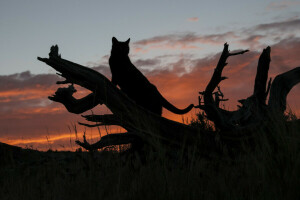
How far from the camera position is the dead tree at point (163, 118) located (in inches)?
189

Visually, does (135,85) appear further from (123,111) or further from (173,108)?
(123,111)

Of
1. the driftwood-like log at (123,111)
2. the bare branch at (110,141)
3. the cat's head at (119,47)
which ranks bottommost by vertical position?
the bare branch at (110,141)

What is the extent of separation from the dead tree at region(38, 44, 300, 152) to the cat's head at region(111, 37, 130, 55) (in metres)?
1.26

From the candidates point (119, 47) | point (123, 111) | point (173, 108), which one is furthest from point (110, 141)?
point (119, 47)

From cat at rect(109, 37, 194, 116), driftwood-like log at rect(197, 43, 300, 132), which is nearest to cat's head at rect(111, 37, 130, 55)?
cat at rect(109, 37, 194, 116)

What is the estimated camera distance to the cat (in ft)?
20.2

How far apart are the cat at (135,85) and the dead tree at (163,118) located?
2.60 feet

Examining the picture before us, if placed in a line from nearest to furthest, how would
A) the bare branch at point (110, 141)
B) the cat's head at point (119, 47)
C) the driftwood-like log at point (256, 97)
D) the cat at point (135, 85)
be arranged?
the bare branch at point (110, 141), the driftwood-like log at point (256, 97), the cat at point (135, 85), the cat's head at point (119, 47)

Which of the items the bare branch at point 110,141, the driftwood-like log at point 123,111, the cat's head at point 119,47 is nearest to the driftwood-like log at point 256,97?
the driftwood-like log at point 123,111

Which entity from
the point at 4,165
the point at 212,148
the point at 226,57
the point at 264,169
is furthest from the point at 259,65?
the point at 4,165

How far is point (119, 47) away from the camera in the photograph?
21.8 feet

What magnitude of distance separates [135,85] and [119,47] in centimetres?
107

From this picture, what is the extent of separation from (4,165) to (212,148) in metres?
6.55

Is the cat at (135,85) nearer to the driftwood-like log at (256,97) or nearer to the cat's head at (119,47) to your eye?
the cat's head at (119,47)
